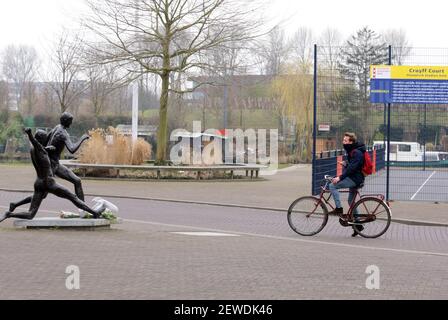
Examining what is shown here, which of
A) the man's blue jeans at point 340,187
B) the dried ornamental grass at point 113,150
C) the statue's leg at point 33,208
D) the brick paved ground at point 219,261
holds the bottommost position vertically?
the brick paved ground at point 219,261

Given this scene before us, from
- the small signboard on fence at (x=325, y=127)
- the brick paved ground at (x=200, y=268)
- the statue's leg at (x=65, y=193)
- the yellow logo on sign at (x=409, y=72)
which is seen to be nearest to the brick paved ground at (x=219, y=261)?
the brick paved ground at (x=200, y=268)

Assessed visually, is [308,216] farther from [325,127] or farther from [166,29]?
[166,29]

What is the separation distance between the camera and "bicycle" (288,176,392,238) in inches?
551

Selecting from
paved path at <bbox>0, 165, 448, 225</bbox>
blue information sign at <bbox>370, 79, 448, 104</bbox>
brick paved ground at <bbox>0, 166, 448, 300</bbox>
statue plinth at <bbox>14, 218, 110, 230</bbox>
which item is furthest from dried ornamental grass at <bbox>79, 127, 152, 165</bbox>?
statue plinth at <bbox>14, 218, 110, 230</bbox>

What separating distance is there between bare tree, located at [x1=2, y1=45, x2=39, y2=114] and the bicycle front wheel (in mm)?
62752

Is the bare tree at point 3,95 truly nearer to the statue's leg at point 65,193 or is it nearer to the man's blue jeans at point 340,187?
the statue's leg at point 65,193

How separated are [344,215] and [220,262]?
4.51 metres

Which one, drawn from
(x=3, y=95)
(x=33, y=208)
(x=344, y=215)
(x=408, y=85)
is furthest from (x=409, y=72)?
(x=3, y=95)

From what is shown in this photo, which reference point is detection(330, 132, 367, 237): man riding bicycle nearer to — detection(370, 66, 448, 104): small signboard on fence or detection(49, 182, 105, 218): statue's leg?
A: detection(49, 182, 105, 218): statue's leg

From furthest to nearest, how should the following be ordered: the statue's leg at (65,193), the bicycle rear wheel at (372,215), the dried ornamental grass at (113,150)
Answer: the dried ornamental grass at (113,150) → the bicycle rear wheel at (372,215) → the statue's leg at (65,193)

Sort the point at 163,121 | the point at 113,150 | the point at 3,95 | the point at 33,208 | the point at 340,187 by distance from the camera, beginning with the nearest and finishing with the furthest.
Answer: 1. the point at 33,208
2. the point at 340,187
3. the point at 113,150
4. the point at 163,121
5. the point at 3,95

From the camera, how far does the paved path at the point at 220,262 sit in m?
8.04

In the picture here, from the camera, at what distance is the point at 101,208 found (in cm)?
1393

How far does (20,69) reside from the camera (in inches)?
3253
